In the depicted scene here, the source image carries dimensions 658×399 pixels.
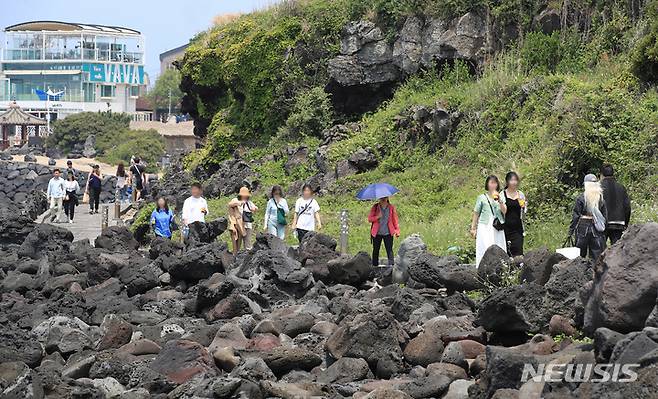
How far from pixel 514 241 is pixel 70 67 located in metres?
130

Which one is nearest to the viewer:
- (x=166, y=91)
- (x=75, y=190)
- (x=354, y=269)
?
(x=354, y=269)

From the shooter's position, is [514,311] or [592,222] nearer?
[514,311]

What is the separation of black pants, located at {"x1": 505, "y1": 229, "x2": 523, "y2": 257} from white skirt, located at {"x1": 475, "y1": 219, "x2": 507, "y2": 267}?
0.16 m

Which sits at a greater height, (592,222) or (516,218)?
(592,222)

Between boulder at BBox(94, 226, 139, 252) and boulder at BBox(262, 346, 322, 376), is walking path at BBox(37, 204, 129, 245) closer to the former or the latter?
boulder at BBox(94, 226, 139, 252)

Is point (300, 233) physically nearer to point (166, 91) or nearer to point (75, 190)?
point (75, 190)

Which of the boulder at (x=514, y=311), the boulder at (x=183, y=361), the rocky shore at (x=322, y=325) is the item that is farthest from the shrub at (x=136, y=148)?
the boulder at (x=514, y=311)

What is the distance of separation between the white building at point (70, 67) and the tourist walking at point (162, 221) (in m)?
114

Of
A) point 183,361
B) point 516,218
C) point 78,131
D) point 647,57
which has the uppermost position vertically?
point 647,57

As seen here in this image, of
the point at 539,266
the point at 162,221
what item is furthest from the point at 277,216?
the point at 539,266

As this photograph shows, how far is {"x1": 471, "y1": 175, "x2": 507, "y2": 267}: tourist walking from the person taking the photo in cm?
1698

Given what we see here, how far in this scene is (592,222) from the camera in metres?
16.1

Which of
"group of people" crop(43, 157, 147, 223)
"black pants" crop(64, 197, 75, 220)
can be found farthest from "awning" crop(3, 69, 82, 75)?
"black pants" crop(64, 197, 75, 220)

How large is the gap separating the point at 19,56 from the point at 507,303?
140026mm
